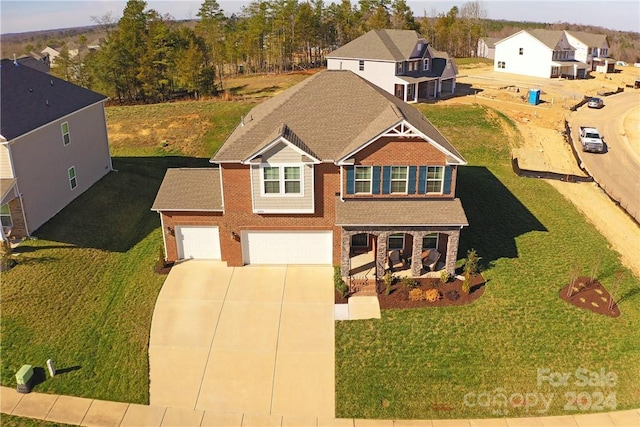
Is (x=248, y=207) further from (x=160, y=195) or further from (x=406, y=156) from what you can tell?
(x=406, y=156)

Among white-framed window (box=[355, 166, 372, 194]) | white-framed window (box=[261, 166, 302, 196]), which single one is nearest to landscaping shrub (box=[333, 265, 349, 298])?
white-framed window (box=[355, 166, 372, 194])

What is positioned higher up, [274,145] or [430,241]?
[274,145]

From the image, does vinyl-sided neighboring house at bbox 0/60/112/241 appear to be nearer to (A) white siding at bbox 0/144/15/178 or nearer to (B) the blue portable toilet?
(A) white siding at bbox 0/144/15/178

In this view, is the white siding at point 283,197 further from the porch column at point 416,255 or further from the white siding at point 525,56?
the white siding at point 525,56

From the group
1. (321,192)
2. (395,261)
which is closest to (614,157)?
(395,261)

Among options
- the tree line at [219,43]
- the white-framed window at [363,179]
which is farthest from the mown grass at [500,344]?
the tree line at [219,43]

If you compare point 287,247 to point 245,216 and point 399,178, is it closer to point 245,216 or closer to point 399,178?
point 245,216
